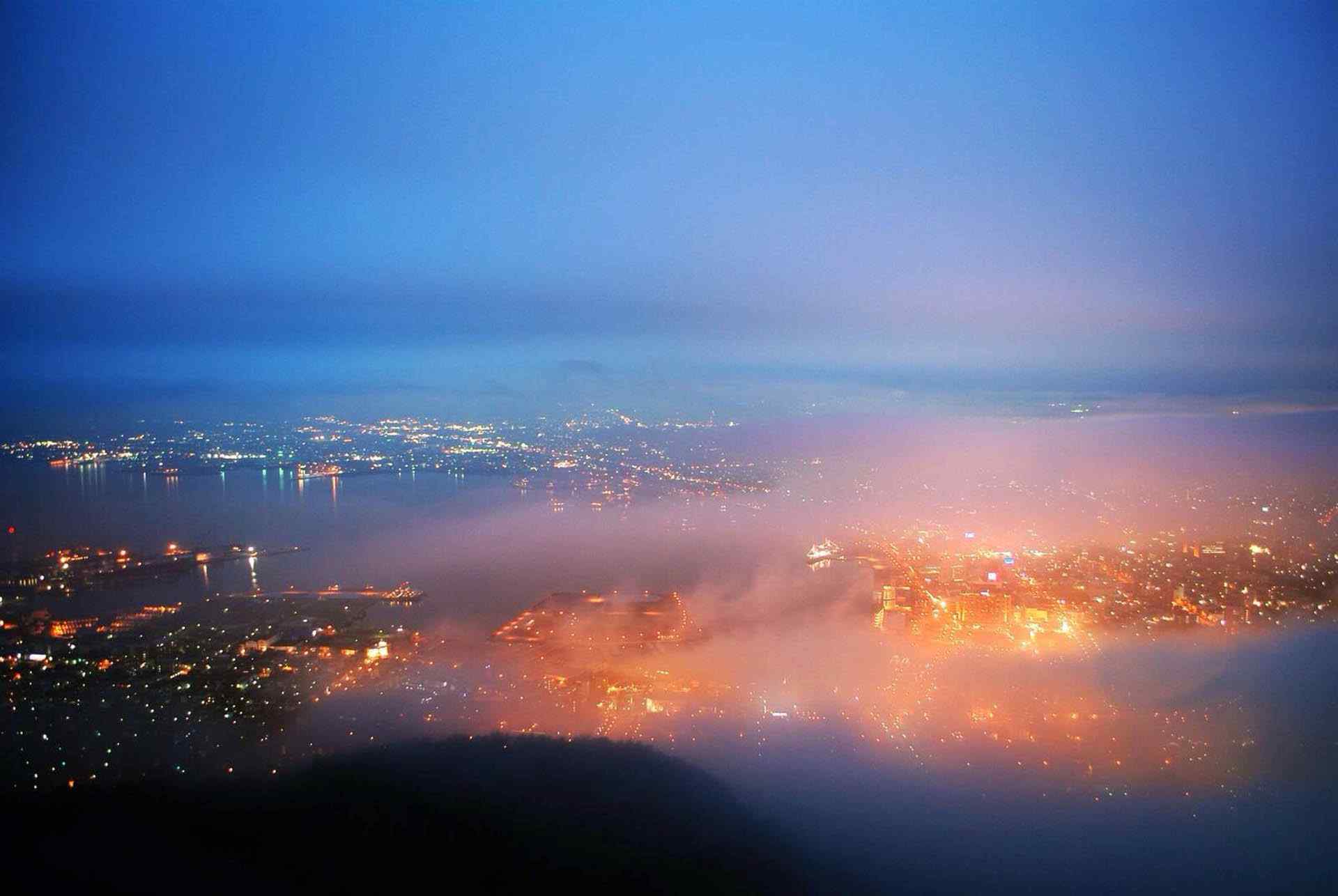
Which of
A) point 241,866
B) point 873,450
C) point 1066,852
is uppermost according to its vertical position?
point 873,450

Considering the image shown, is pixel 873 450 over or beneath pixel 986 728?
over

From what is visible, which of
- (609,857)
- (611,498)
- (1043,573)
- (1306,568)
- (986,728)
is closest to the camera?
(609,857)

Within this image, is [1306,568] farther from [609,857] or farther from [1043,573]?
[609,857]

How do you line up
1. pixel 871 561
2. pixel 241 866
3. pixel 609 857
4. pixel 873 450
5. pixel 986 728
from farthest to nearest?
pixel 873 450, pixel 871 561, pixel 986 728, pixel 609 857, pixel 241 866

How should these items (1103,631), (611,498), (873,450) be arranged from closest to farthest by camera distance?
1. (1103,631)
2. (873,450)
3. (611,498)

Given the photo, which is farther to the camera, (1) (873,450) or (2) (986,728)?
(1) (873,450)

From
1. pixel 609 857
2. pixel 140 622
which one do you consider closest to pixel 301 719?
pixel 609 857

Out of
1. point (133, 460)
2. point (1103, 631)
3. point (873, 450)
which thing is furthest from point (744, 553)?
point (133, 460)

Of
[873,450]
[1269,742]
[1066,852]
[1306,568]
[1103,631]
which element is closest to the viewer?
[1066,852]

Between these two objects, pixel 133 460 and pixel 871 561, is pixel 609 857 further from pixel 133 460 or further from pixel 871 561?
pixel 133 460
